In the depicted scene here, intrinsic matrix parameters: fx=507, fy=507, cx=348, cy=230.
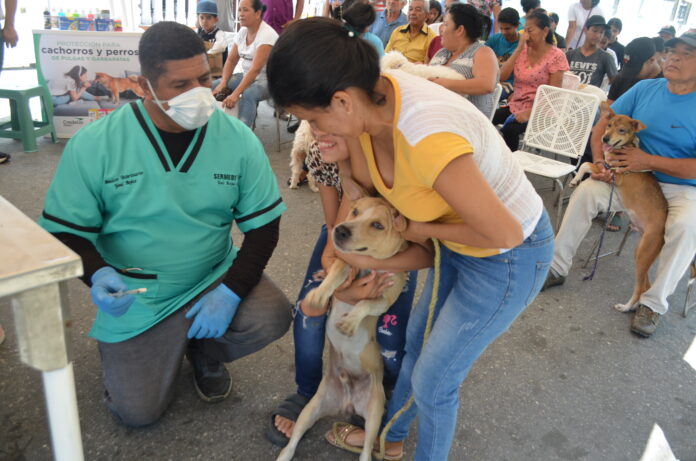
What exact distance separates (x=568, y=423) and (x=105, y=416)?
6.15ft

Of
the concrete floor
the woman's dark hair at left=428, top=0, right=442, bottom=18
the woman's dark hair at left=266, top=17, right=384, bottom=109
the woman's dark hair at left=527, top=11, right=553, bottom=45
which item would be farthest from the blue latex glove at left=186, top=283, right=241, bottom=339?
the woman's dark hair at left=428, top=0, right=442, bottom=18

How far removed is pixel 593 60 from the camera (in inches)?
212

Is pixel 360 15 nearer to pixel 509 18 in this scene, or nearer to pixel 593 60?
pixel 509 18

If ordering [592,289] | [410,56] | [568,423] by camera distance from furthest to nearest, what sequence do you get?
[410,56]
[592,289]
[568,423]

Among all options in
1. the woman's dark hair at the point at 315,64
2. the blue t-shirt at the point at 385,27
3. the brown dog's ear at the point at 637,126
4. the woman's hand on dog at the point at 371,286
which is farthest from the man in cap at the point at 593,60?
the woman's dark hair at the point at 315,64

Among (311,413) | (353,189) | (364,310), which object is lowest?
(311,413)

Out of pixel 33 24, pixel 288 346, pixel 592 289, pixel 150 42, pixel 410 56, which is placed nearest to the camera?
pixel 150 42

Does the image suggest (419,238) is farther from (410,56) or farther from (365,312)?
(410,56)

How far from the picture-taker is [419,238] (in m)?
1.47

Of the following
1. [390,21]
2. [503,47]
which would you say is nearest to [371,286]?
[503,47]

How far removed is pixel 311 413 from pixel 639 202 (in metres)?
2.35

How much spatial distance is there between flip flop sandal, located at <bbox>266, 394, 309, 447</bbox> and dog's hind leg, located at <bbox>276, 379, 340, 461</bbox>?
0.24ft

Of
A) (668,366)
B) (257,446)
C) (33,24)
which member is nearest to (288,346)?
(257,446)

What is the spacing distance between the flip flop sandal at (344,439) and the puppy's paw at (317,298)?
0.50 meters
